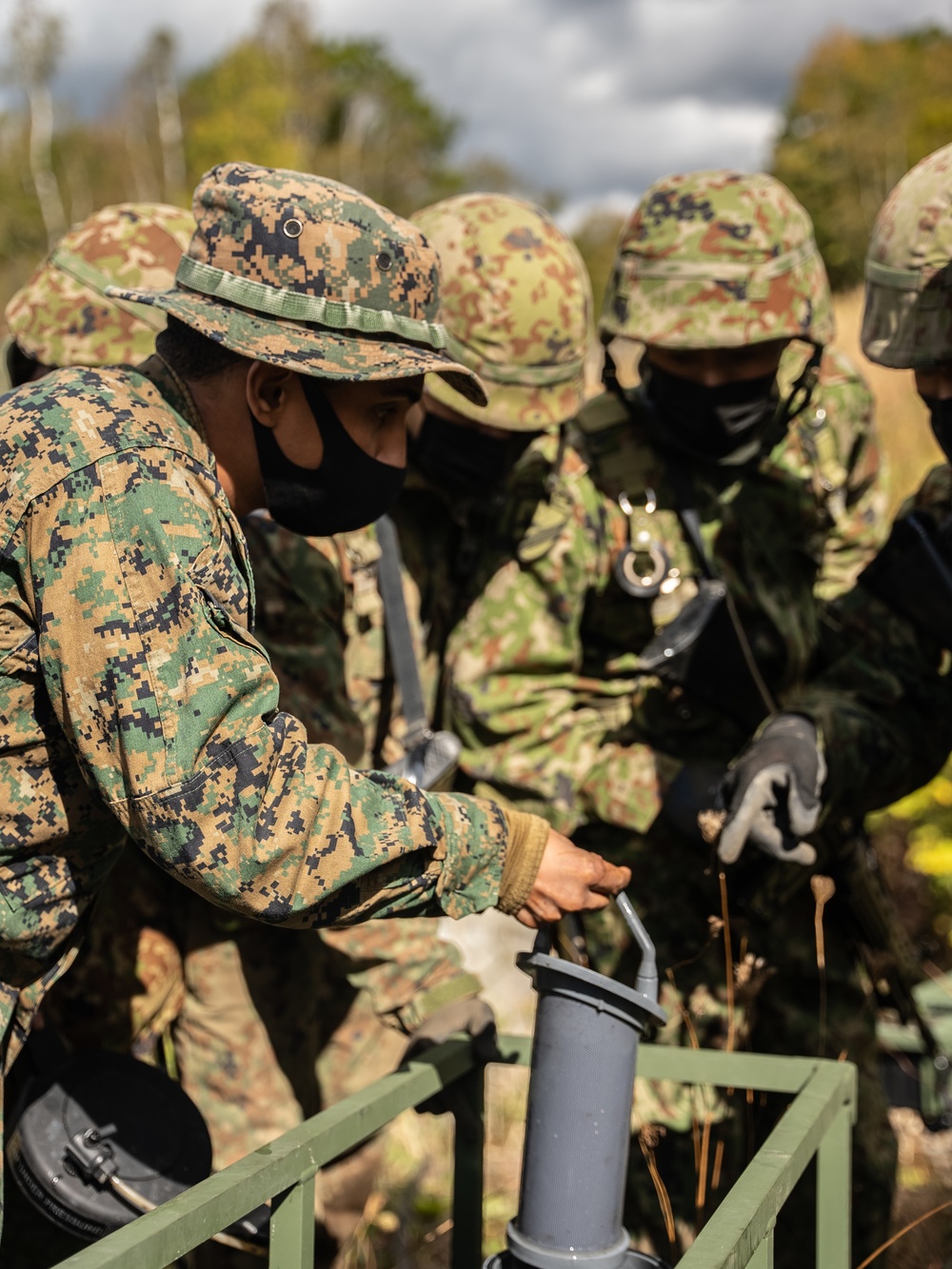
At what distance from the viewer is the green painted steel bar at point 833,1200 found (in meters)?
2.27

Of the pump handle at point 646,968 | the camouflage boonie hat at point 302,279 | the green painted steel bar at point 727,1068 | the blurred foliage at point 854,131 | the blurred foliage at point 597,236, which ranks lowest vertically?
the blurred foliage at point 597,236

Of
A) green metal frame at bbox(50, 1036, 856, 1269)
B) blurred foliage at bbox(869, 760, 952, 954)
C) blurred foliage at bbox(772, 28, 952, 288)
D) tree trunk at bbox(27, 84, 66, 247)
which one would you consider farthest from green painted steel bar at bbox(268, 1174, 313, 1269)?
tree trunk at bbox(27, 84, 66, 247)

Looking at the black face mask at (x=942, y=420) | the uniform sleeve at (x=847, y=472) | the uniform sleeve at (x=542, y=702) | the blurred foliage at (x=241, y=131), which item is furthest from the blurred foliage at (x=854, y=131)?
the uniform sleeve at (x=542, y=702)

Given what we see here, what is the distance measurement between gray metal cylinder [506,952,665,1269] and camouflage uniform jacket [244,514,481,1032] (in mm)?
825

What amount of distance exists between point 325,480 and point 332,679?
2.97ft

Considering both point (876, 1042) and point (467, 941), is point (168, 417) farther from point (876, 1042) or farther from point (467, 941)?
point (467, 941)

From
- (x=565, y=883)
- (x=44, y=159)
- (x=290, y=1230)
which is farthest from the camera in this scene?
(x=44, y=159)

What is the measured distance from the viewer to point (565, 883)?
2178mm

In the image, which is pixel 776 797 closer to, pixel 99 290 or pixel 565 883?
pixel 565 883

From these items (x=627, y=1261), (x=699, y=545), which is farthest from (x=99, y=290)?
(x=627, y=1261)

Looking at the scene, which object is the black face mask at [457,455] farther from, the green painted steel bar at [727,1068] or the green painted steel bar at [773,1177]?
the green painted steel bar at [773,1177]

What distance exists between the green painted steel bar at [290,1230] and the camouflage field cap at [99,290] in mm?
2086

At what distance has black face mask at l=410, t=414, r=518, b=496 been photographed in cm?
317

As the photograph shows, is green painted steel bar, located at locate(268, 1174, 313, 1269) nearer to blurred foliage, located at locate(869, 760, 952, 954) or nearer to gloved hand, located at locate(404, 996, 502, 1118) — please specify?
gloved hand, located at locate(404, 996, 502, 1118)
